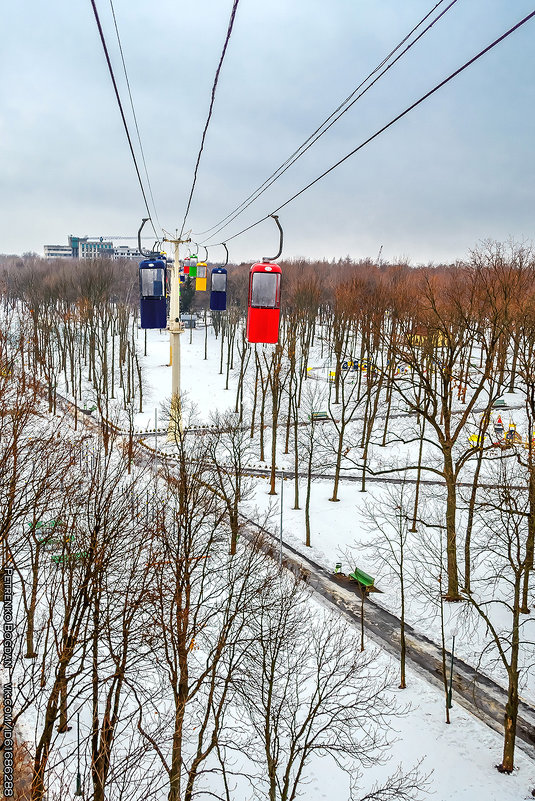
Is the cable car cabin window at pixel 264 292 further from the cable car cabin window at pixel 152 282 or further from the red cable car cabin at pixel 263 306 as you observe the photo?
the cable car cabin window at pixel 152 282

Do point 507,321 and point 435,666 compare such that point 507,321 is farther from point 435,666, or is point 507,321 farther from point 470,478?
point 470,478

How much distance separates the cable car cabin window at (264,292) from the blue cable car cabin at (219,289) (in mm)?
11960

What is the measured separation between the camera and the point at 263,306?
12.8m

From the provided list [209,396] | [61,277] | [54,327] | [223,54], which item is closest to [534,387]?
[223,54]

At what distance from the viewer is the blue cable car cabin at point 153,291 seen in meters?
22.2

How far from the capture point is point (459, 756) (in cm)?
1568

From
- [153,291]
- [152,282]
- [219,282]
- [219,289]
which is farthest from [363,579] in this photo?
[152,282]

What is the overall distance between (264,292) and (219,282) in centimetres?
1264

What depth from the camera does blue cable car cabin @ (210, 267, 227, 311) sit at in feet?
81.4

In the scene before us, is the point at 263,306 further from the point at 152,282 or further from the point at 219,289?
the point at 219,289

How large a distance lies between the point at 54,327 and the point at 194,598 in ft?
156

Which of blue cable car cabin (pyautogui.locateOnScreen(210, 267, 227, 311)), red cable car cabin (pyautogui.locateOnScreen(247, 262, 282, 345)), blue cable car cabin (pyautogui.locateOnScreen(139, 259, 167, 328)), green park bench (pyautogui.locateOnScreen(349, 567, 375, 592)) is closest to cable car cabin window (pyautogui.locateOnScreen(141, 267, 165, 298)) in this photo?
blue cable car cabin (pyautogui.locateOnScreen(139, 259, 167, 328))

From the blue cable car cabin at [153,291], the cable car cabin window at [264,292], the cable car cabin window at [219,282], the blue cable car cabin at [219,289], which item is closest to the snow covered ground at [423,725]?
the cable car cabin window at [264,292]

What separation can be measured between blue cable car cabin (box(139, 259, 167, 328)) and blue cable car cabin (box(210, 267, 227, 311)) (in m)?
2.67
